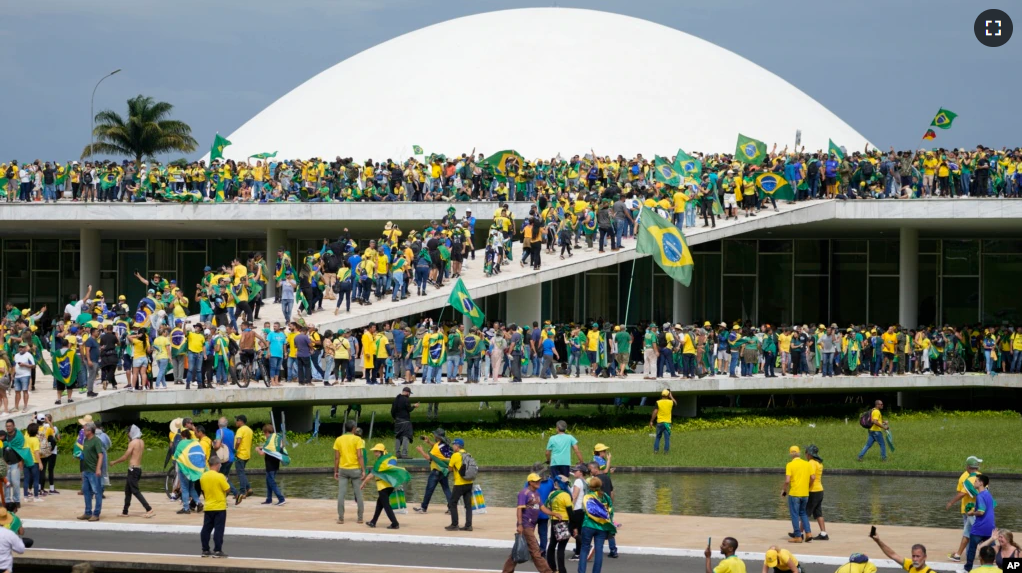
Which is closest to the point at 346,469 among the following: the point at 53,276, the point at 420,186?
the point at 420,186

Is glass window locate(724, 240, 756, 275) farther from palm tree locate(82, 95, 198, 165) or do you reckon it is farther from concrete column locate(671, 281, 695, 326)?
palm tree locate(82, 95, 198, 165)

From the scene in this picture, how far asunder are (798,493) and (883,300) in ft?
86.1

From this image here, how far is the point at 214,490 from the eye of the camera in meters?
14.0

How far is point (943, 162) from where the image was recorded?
105 ft

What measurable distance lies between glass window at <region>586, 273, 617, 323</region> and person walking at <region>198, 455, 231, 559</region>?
27.1 meters

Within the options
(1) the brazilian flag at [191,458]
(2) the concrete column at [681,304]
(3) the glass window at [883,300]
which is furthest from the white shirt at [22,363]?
(3) the glass window at [883,300]

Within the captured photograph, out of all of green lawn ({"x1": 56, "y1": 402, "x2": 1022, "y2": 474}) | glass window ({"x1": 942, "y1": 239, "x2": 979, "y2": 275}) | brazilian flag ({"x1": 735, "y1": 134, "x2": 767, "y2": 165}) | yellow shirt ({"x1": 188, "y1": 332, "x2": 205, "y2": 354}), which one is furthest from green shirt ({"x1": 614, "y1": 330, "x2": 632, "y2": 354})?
glass window ({"x1": 942, "y1": 239, "x2": 979, "y2": 275})

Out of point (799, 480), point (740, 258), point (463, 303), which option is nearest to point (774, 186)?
point (740, 258)

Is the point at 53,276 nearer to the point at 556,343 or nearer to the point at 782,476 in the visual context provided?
the point at 556,343

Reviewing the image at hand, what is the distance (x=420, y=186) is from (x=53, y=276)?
54.9 ft

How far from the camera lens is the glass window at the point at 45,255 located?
149ft

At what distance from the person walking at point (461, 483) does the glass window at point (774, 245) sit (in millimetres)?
25968

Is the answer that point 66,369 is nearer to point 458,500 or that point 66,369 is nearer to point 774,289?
point 458,500

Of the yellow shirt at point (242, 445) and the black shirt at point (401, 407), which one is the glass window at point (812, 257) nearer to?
the black shirt at point (401, 407)
